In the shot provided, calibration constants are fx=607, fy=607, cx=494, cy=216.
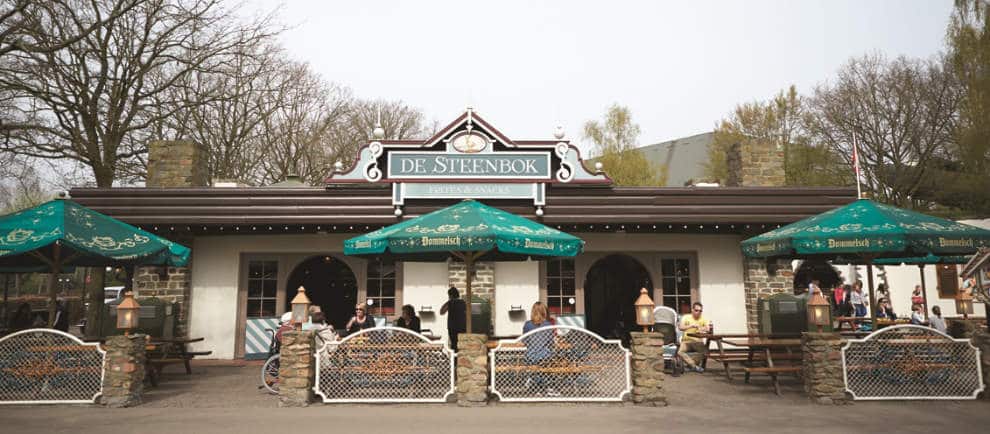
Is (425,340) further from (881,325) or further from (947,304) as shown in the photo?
(947,304)

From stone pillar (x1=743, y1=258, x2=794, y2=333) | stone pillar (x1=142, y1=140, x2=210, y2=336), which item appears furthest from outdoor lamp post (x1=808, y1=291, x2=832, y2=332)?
stone pillar (x1=142, y1=140, x2=210, y2=336)

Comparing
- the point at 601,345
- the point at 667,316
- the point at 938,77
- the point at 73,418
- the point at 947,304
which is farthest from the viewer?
the point at 938,77

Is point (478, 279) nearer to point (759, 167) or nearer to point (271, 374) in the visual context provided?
point (271, 374)

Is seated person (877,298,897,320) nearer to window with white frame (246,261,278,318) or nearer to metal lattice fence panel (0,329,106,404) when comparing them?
window with white frame (246,261,278,318)

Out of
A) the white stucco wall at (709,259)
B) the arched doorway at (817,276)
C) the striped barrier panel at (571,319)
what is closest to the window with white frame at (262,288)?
the striped barrier panel at (571,319)

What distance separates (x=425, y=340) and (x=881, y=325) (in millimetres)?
9063

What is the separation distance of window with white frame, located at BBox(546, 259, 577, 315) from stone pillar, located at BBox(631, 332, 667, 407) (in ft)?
17.1

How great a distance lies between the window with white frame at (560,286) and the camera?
12641 mm

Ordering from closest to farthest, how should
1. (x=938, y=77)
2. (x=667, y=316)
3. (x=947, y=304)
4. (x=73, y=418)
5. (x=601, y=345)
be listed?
(x=73, y=418)
(x=601, y=345)
(x=667, y=316)
(x=947, y=304)
(x=938, y=77)

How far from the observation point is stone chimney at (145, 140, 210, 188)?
13.2 metres

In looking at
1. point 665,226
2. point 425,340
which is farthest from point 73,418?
point 665,226

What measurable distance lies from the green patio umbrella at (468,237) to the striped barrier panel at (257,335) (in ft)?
17.7

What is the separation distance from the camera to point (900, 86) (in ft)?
81.9

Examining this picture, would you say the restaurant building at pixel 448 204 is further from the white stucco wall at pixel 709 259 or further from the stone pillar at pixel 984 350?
the stone pillar at pixel 984 350
